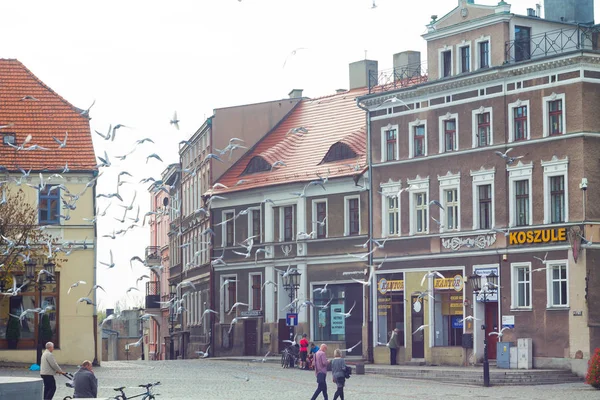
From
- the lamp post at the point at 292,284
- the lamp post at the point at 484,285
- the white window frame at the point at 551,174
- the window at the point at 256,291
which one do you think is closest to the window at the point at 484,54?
the white window frame at the point at 551,174

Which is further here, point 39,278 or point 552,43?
point 552,43

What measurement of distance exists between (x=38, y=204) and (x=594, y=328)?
83.2 feet

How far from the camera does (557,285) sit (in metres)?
54.9

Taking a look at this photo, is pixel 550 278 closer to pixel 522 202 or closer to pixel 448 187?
pixel 522 202

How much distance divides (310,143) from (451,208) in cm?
1410

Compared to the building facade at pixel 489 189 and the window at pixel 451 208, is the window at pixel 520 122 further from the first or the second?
the window at pixel 451 208

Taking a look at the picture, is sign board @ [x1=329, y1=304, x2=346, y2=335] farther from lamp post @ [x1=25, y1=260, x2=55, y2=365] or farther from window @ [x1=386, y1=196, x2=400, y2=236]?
lamp post @ [x1=25, y1=260, x2=55, y2=365]

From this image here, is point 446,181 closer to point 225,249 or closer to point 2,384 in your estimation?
point 225,249

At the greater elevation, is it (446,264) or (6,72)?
(6,72)

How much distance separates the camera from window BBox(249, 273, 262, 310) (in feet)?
236

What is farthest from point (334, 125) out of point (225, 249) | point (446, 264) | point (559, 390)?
point (559, 390)

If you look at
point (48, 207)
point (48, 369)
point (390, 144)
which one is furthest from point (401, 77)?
point (48, 369)

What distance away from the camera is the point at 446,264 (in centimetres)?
6016

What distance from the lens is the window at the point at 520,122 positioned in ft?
187
